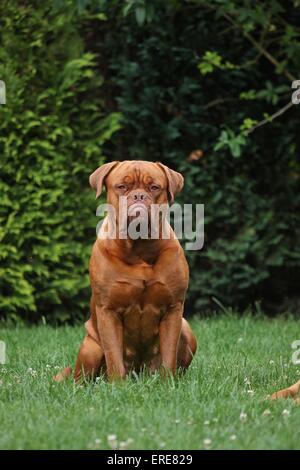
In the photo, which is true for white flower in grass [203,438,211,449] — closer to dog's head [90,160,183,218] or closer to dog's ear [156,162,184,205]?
dog's head [90,160,183,218]

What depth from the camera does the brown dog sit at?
4.24 m

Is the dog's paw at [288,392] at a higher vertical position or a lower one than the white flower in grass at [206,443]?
lower

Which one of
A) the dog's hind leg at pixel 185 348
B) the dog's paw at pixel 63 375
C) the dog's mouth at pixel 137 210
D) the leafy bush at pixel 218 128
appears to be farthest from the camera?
the leafy bush at pixel 218 128

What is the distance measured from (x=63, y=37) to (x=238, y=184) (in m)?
1.91

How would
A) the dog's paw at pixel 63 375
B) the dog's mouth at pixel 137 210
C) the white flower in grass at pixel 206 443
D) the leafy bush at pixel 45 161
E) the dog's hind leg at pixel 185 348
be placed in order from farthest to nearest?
the leafy bush at pixel 45 161 → the dog's hind leg at pixel 185 348 → the dog's paw at pixel 63 375 → the dog's mouth at pixel 137 210 → the white flower in grass at pixel 206 443

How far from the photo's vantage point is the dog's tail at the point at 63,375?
14.3ft

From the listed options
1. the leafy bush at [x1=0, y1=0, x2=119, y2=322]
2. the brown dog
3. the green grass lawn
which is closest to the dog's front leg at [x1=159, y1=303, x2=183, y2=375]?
the brown dog

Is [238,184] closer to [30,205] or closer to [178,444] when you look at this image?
[30,205]

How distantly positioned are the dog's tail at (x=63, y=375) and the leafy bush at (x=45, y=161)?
2.35 meters

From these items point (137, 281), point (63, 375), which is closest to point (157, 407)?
point (137, 281)

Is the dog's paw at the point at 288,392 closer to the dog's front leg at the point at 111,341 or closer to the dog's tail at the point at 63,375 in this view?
the dog's front leg at the point at 111,341

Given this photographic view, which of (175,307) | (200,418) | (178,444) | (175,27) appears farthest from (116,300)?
(175,27)

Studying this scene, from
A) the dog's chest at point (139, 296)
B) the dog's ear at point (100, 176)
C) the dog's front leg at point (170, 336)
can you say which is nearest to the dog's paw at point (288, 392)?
the dog's front leg at point (170, 336)

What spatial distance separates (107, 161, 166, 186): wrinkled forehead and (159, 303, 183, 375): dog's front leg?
25.4 inches
